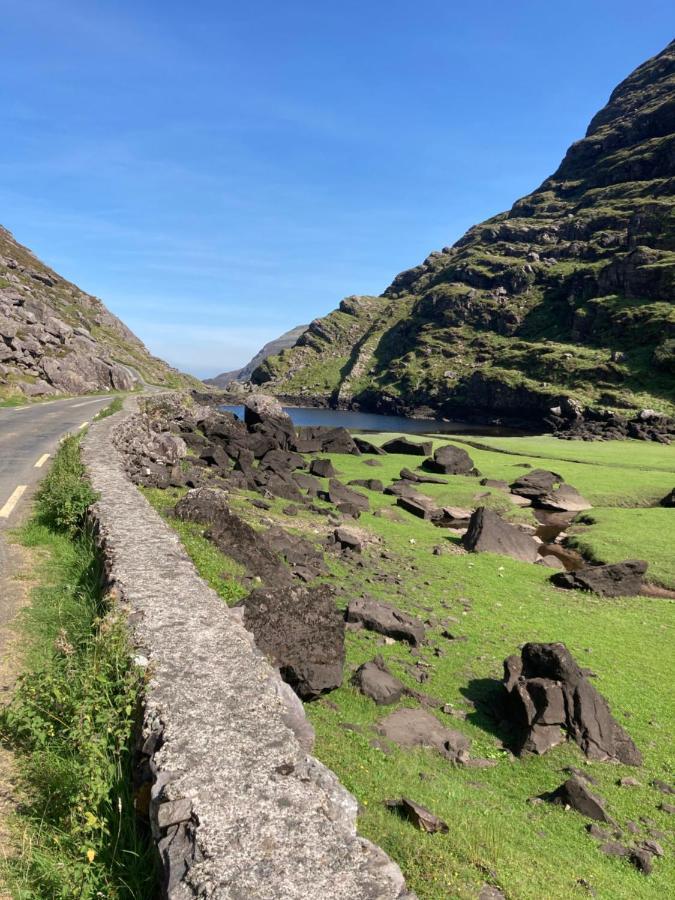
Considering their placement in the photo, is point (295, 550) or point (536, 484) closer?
point (295, 550)

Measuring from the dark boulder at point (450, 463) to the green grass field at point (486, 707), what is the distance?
14769 millimetres

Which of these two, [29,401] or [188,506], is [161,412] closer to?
[29,401]

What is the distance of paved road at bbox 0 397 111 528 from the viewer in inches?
621

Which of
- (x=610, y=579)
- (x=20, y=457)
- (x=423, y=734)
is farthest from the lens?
(x=20, y=457)

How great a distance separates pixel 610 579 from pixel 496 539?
5397 millimetres

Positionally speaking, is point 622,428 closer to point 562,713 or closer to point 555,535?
point 555,535

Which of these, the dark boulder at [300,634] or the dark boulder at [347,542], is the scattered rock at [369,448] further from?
the dark boulder at [300,634]

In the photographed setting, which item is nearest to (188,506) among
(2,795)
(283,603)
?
(283,603)

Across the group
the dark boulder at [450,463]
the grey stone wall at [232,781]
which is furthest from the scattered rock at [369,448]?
the grey stone wall at [232,781]

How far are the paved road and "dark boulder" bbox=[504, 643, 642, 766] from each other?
12.2 m

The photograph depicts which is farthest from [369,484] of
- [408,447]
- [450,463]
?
[408,447]

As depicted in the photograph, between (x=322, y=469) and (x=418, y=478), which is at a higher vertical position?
(x=322, y=469)

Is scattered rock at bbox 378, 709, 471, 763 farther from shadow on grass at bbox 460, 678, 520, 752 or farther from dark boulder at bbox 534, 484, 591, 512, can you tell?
dark boulder at bbox 534, 484, 591, 512

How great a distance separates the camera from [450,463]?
42.5 m
